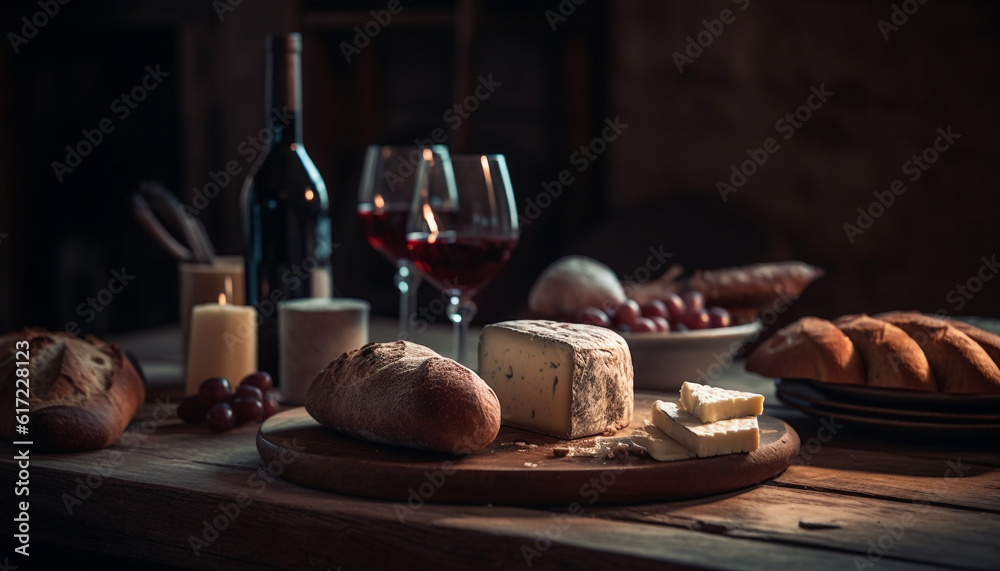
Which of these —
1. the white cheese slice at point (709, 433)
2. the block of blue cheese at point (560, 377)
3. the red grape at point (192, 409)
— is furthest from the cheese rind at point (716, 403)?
the red grape at point (192, 409)

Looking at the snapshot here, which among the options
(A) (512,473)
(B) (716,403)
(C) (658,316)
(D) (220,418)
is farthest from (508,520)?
(C) (658,316)

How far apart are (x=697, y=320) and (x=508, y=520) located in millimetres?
805

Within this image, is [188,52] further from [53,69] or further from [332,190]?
[332,190]

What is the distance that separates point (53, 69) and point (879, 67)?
9.47 ft

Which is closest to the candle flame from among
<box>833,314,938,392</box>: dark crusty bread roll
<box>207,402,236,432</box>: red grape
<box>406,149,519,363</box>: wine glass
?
<box>406,149,519,363</box>: wine glass

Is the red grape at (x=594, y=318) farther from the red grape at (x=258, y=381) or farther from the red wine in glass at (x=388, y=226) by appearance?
the red grape at (x=258, y=381)

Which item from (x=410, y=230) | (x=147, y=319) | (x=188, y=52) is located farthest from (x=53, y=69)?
(x=410, y=230)

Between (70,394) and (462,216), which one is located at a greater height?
(462,216)

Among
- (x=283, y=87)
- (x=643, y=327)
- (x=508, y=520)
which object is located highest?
(x=283, y=87)

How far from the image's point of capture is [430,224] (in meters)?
1.45

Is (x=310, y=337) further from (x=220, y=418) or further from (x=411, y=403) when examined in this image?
(x=411, y=403)

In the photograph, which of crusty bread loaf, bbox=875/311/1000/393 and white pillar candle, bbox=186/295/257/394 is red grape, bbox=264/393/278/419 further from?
crusty bread loaf, bbox=875/311/1000/393

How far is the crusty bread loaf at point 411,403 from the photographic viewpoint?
1045 mm

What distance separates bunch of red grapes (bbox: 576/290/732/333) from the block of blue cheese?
330mm
